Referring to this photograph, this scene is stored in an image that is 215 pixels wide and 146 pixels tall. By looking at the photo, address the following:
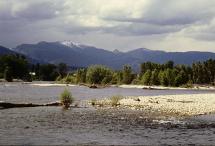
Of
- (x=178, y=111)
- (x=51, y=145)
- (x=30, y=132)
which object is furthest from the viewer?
(x=178, y=111)

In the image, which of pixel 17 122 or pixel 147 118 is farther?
pixel 147 118

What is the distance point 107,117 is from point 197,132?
13893mm

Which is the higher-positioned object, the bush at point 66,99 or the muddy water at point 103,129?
the bush at point 66,99

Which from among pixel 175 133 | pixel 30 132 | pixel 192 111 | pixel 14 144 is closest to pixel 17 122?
pixel 30 132

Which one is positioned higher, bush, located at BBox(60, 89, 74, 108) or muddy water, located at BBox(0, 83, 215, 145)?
bush, located at BBox(60, 89, 74, 108)

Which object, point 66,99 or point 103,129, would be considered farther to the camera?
point 66,99

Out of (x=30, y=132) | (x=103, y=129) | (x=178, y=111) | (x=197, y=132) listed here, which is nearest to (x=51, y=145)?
(x=30, y=132)

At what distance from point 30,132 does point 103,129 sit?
6895 mm

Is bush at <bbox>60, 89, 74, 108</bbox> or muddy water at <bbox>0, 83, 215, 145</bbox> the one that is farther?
bush at <bbox>60, 89, 74, 108</bbox>

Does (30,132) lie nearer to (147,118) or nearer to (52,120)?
(52,120)

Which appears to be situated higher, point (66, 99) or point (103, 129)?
point (66, 99)

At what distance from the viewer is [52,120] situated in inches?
1834

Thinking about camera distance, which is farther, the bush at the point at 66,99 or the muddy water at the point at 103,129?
the bush at the point at 66,99

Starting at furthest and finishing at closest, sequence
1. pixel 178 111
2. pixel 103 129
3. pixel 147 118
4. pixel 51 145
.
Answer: pixel 178 111 → pixel 147 118 → pixel 103 129 → pixel 51 145
